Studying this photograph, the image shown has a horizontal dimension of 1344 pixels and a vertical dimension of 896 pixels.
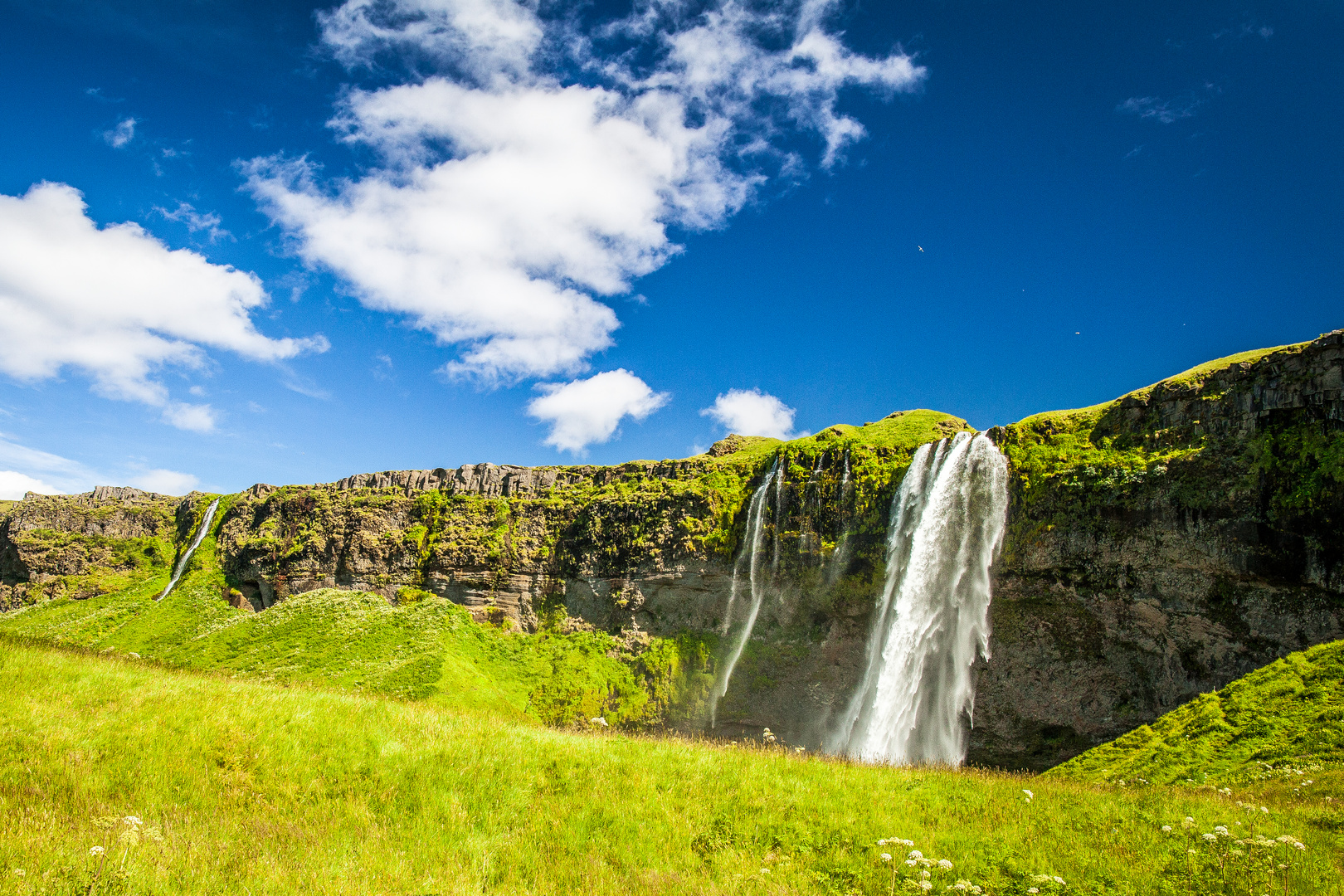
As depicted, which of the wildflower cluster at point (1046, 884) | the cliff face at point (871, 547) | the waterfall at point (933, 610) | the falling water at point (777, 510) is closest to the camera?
the wildflower cluster at point (1046, 884)

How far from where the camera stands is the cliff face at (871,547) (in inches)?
1232

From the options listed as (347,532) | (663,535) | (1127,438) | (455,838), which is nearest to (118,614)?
(347,532)

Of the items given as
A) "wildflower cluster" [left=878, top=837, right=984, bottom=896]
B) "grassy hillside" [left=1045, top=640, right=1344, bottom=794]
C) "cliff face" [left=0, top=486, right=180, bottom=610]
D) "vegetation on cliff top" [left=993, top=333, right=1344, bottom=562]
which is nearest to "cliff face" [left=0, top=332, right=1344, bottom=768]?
"vegetation on cliff top" [left=993, top=333, right=1344, bottom=562]

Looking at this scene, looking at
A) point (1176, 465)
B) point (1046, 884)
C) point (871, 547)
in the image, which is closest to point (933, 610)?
point (871, 547)

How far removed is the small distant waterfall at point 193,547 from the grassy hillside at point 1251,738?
78.9 m

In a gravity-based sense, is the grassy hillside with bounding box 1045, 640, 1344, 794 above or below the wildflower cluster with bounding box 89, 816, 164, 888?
above

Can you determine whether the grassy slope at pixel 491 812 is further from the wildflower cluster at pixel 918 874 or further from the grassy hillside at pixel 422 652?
the grassy hillside at pixel 422 652

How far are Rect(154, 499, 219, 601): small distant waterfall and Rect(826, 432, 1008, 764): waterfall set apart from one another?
6678 cm

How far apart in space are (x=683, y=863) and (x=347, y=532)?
205 feet

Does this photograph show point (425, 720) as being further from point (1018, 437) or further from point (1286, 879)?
point (1018, 437)

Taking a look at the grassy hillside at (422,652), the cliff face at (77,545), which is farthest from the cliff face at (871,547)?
the grassy hillside at (422,652)

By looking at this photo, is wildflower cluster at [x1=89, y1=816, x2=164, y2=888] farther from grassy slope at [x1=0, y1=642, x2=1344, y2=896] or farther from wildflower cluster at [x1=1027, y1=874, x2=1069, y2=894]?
wildflower cluster at [x1=1027, y1=874, x2=1069, y2=894]

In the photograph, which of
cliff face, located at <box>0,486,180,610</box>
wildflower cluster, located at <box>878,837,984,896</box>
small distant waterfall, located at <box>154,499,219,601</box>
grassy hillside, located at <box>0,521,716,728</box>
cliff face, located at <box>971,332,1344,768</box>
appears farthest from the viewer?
cliff face, located at <box>0,486,180,610</box>

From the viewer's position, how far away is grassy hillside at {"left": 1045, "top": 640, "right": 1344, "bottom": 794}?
1609cm
